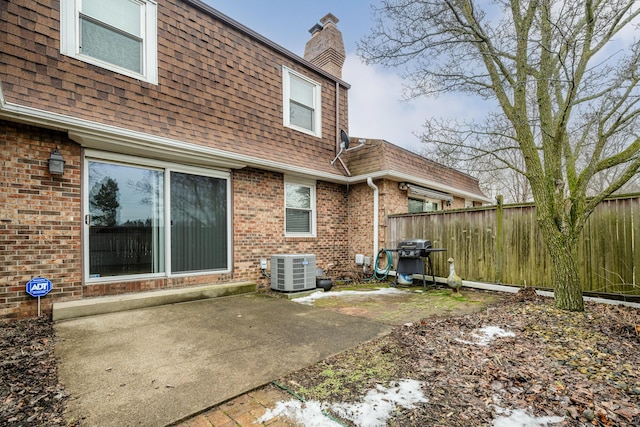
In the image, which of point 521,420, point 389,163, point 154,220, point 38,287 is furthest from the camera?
point 389,163

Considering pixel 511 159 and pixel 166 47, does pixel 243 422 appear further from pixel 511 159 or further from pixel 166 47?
pixel 511 159

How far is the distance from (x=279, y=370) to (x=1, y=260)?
3982 millimetres

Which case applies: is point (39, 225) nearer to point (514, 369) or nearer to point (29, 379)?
point (29, 379)

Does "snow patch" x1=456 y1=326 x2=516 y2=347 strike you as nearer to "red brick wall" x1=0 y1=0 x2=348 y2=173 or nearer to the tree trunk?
the tree trunk

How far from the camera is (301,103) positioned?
7746 millimetres

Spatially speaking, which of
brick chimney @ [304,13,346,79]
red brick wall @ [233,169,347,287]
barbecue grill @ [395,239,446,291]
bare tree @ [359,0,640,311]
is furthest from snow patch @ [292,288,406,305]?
brick chimney @ [304,13,346,79]

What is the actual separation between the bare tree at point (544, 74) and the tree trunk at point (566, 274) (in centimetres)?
1

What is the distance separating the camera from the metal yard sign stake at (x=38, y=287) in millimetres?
3959

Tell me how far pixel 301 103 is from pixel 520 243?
19.2ft

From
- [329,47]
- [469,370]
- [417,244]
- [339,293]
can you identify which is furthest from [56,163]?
[329,47]

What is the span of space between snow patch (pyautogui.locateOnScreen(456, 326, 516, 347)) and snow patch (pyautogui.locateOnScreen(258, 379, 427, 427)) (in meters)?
1.30

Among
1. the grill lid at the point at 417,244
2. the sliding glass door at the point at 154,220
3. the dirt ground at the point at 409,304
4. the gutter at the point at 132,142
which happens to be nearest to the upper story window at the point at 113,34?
the gutter at the point at 132,142

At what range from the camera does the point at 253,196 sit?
6473 mm

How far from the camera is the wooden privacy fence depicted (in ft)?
15.4
